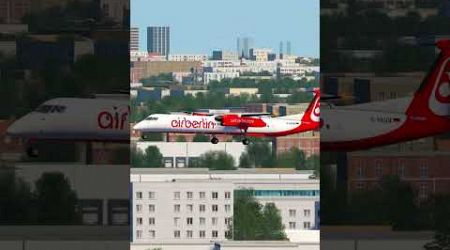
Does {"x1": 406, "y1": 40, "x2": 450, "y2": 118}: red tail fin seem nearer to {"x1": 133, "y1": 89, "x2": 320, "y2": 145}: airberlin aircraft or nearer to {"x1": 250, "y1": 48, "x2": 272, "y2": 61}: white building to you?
{"x1": 133, "y1": 89, "x2": 320, "y2": 145}: airberlin aircraft

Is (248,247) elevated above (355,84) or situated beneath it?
situated beneath

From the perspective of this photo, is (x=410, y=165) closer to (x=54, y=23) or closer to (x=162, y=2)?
(x=54, y=23)

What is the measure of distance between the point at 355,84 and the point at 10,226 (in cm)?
242

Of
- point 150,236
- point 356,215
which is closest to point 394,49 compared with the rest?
point 356,215

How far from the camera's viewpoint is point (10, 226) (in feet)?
39.0

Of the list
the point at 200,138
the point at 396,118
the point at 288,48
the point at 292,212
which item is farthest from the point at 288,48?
the point at 396,118

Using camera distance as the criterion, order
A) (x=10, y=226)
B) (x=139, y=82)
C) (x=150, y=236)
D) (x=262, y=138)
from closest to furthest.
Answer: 1. (x=10, y=226)
2. (x=150, y=236)
3. (x=262, y=138)
4. (x=139, y=82)

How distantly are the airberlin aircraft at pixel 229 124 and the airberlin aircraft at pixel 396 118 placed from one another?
183 feet

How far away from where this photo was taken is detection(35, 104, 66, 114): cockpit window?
1189 centimetres

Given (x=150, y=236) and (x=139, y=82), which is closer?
(x=150, y=236)

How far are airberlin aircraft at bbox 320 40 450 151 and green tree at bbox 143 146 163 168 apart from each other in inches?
3098

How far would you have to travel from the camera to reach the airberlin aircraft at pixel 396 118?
1205 cm

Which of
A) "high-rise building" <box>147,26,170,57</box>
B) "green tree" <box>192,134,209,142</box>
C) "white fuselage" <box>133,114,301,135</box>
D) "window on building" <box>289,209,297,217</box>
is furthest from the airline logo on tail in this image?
"high-rise building" <box>147,26,170,57</box>

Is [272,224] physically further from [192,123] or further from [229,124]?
[192,123]
